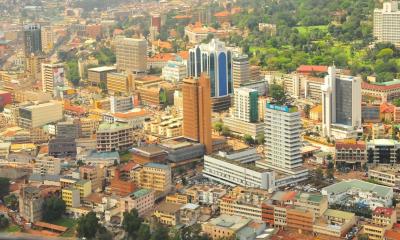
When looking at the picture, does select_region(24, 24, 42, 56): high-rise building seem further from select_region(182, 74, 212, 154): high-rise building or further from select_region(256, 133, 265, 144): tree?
select_region(256, 133, 265, 144): tree

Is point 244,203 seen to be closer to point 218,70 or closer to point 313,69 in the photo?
point 218,70

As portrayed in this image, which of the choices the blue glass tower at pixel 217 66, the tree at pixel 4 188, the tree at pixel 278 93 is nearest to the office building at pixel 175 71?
the blue glass tower at pixel 217 66

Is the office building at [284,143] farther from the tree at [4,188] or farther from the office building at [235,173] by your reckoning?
the tree at [4,188]

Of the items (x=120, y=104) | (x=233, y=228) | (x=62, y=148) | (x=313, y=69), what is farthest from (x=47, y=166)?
(x=313, y=69)

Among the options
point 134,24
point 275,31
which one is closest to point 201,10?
point 134,24

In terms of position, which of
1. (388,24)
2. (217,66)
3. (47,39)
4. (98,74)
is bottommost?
(98,74)

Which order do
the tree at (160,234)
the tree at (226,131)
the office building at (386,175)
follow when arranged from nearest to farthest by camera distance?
the tree at (160,234), the office building at (386,175), the tree at (226,131)
